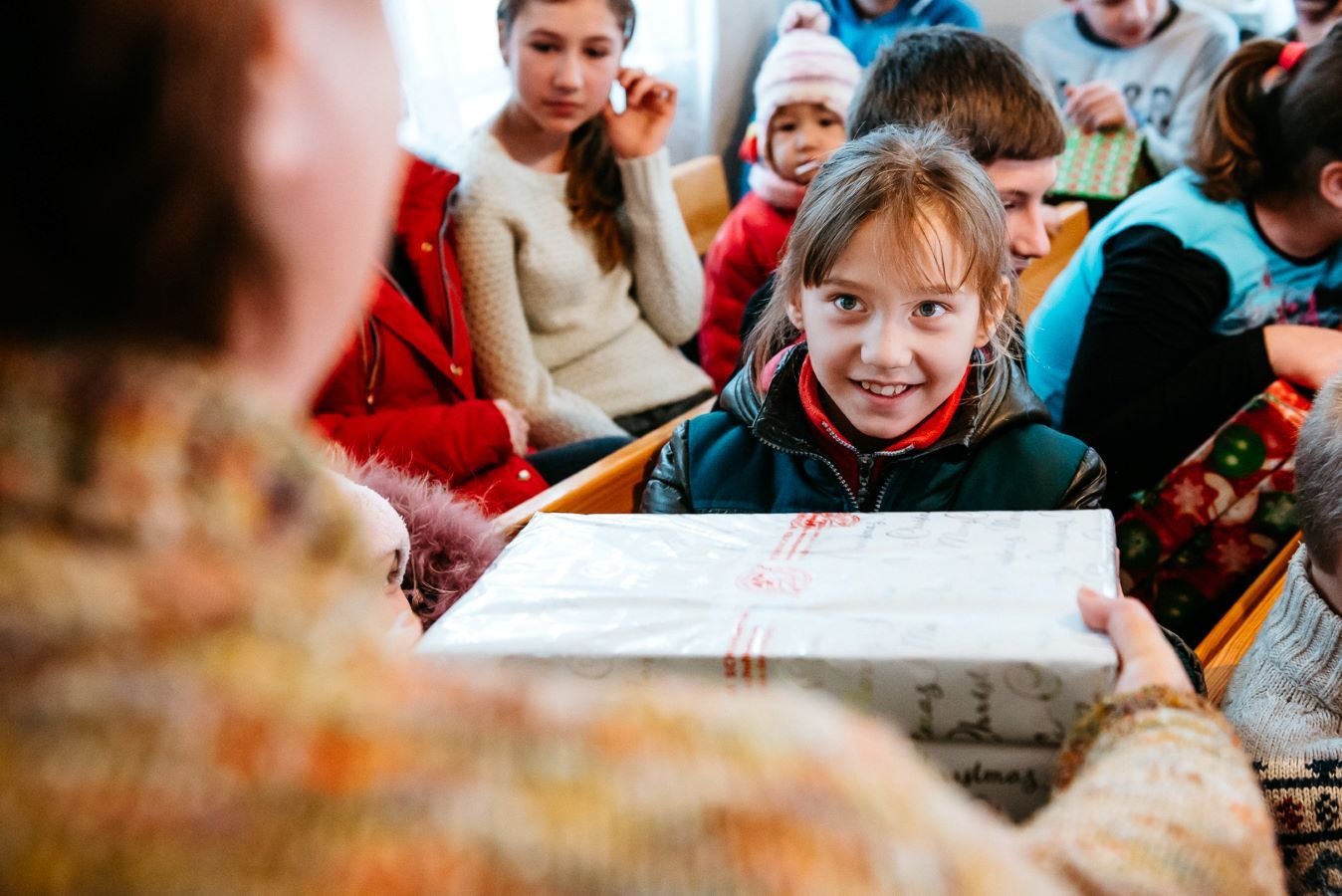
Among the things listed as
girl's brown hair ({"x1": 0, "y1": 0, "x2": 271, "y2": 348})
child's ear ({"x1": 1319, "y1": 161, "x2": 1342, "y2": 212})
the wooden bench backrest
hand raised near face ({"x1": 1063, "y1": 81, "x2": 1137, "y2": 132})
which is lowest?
the wooden bench backrest

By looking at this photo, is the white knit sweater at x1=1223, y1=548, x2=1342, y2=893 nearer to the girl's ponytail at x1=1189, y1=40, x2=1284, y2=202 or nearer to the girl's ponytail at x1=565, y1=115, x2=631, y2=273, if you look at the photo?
the girl's ponytail at x1=1189, y1=40, x2=1284, y2=202

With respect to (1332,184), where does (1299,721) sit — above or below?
below

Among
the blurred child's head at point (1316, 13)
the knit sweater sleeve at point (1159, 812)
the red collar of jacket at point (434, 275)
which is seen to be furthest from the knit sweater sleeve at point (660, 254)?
the blurred child's head at point (1316, 13)

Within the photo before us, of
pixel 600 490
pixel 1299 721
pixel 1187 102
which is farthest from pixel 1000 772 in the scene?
pixel 1187 102

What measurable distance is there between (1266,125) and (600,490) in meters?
1.12

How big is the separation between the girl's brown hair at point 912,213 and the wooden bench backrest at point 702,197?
1.55 meters

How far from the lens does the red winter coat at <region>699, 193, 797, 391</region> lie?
2357 mm

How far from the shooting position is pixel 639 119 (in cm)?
236

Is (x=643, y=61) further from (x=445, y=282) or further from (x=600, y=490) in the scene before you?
(x=600, y=490)

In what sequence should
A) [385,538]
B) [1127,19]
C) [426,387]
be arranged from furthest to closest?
[1127,19] → [426,387] → [385,538]

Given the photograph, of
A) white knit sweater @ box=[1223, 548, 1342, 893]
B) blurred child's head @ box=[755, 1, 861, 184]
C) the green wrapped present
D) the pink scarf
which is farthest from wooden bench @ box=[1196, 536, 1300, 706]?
the green wrapped present

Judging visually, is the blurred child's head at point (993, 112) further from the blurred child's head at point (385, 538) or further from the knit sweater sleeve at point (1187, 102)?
the knit sweater sleeve at point (1187, 102)

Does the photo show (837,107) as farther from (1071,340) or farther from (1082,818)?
(1082,818)

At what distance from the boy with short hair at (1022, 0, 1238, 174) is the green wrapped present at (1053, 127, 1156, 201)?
0.56 ft
